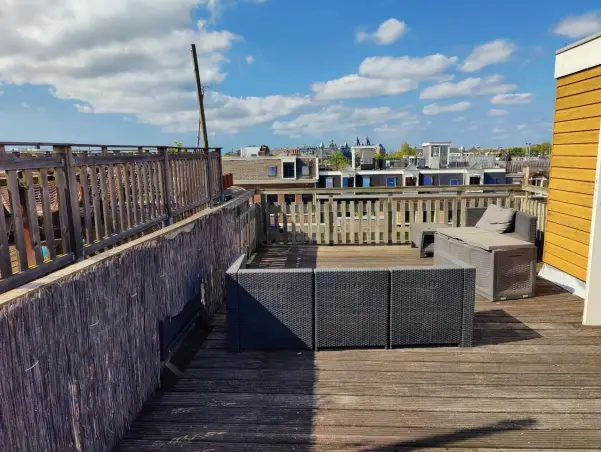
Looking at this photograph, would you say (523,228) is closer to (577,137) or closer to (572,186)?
(572,186)

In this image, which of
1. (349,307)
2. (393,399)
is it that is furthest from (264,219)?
(393,399)

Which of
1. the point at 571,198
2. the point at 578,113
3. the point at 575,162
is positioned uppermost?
the point at 578,113

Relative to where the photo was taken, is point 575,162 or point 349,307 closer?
point 349,307

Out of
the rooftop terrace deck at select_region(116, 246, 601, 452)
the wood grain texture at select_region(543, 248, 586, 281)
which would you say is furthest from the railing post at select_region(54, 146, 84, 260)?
the wood grain texture at select_region(543, 248, 586, 281)

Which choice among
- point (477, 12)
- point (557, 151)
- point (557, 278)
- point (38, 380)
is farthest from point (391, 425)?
point (477, 12)

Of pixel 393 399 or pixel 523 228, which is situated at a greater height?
pixel 523 228

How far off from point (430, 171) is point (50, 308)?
41753 millimetres

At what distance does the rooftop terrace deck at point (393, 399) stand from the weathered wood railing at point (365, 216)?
11.9 ft

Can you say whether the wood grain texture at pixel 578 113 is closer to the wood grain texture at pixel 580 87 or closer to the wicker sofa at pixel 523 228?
the wood grain texture at pixel 580 87

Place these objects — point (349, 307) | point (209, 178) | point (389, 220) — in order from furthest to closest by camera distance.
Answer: point (389, 220)
point (209, 178)
point (349, 307)

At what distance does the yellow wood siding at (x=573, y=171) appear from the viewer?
14.2ft

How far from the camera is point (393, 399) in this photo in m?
2.59

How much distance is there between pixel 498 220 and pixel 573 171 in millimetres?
1054

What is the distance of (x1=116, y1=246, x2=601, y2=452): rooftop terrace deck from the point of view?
2.20 meters
